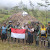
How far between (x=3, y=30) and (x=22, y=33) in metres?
1.53

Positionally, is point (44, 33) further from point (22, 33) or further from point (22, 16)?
point (22, 16)

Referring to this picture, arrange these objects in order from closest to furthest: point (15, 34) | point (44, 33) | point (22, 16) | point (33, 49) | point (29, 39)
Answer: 1. point (33, 49)
2. point (44, 33)
3. point (29, 39)
4. point (15, 34)
5. point (22, 16)

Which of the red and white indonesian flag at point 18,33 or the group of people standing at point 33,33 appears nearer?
the group of people standing at point 33,33

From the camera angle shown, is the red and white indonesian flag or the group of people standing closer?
the group of people standing

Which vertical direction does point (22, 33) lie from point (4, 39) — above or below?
above

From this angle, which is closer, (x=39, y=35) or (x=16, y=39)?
(x=39, y=35)

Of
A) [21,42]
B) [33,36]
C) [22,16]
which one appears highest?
[22,16]

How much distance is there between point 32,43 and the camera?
804 cm

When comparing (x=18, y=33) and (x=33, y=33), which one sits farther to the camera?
(x=18, y=33)

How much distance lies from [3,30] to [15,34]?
100 cm

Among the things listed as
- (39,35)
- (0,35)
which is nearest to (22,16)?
(0,35)

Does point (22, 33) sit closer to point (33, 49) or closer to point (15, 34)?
point (15, 34)

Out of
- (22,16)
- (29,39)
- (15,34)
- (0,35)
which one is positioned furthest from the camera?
(22,16)

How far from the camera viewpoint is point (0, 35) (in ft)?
29.6
